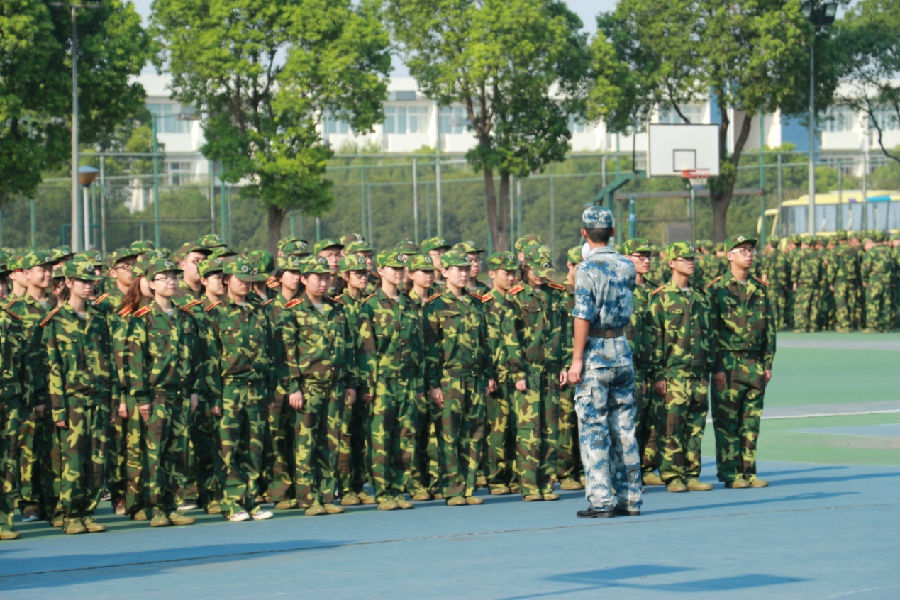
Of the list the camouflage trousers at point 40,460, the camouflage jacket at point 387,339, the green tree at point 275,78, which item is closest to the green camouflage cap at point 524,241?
the camouflage jacket at point 387,339

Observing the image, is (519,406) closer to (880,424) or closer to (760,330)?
(760,330)

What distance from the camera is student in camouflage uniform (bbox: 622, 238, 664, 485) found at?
1292 cm

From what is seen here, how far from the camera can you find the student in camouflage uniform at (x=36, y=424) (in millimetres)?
11180

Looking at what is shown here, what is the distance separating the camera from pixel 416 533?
10688mm

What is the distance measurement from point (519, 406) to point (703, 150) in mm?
28993

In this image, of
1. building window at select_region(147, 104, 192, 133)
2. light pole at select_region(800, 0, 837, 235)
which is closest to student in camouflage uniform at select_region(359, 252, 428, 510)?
light pole at select_region(800, 0, 837, 235)

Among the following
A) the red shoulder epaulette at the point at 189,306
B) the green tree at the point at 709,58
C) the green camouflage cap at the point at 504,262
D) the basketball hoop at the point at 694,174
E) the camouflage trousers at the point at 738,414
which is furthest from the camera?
the green tree at the point at 709,58

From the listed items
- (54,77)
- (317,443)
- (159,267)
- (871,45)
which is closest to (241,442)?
(317,443)

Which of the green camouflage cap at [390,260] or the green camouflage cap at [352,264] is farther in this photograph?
the green camouflage cap at [352,264]

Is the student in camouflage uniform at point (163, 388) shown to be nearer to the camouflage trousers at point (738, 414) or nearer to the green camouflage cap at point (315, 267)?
the green camouflage cap at point (315, 267)

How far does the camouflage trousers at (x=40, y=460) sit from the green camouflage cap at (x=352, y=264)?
2650 mm

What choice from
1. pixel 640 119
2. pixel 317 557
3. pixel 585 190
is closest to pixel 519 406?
pixel 317 557

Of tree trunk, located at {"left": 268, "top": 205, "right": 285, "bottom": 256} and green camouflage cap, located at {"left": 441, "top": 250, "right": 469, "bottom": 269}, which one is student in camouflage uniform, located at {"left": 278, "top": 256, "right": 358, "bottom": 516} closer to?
green camouflage cap, located at {"left": 441, "top": 250, "right": 469, "bottom": 269}

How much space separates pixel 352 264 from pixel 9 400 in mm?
3030
